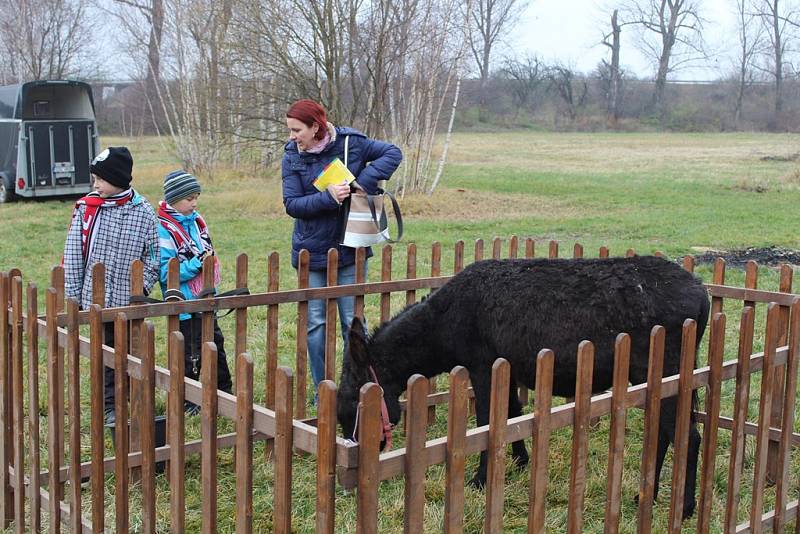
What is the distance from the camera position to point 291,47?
17000mm

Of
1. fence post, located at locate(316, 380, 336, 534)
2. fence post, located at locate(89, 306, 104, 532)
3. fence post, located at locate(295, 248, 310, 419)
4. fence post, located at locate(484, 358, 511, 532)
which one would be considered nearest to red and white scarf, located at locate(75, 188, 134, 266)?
fence post, located at locate(295, 248, 310, 419)

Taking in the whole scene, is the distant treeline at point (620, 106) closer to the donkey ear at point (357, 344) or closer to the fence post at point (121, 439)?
the donkey ear at point (357, 344)

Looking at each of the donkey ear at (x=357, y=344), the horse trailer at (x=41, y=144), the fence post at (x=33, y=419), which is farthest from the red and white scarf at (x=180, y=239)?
the horse trailer at (x=41, y=144)

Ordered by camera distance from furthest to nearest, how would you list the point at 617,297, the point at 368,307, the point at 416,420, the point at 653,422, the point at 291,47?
the point at 291,47 → the point at 368,307 → the point at 617,297 → the point at 653,422 → the point at 416,420

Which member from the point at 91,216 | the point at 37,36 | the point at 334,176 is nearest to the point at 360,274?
the point at 334,176

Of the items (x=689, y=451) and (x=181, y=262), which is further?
(x=181, y=262)

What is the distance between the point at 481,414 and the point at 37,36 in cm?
3050

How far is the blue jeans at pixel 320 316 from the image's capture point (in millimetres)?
5387

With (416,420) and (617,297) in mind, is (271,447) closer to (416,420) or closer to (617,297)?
(617,297)

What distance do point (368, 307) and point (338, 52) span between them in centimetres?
981

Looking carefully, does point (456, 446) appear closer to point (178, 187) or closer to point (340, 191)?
point (340, 191)

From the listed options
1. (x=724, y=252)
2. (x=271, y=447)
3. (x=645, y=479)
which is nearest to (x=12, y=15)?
(x=724, y=252)

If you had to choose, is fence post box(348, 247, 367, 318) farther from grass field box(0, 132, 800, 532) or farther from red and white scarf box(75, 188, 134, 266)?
red and white scarf box(75, 188, 134, 266)

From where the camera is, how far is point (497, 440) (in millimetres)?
2766
